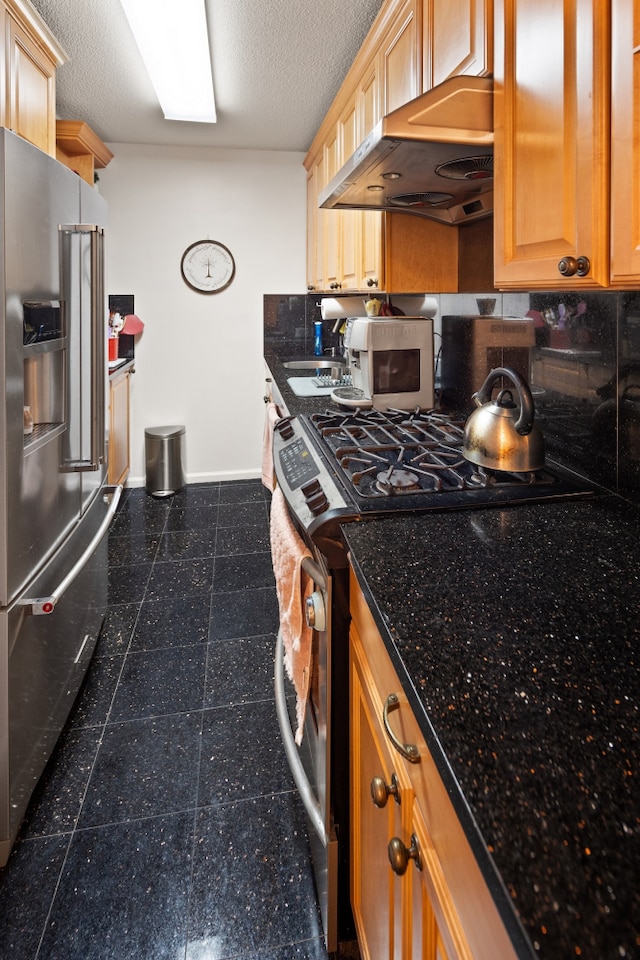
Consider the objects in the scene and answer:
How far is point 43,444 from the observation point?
4.92 feet

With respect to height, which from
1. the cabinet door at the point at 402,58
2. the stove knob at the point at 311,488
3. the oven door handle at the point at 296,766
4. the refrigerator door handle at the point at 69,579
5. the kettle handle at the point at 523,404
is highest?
the cabinet door at the point at 402,58

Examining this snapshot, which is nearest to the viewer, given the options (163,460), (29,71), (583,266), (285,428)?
(583,266)

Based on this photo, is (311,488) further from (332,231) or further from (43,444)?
(332,231)

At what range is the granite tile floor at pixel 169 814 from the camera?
1197 mm

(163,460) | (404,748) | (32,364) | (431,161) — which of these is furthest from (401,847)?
(163,460)

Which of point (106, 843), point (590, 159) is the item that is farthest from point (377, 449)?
point (106, 843)

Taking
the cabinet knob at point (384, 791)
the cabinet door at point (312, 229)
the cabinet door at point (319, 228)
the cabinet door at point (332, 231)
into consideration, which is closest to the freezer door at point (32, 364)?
the cabinet knob at point (384, 791)

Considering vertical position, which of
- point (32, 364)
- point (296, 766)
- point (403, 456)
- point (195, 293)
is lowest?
point (296, 766)

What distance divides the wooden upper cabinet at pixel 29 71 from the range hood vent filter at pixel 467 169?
5.07 ft

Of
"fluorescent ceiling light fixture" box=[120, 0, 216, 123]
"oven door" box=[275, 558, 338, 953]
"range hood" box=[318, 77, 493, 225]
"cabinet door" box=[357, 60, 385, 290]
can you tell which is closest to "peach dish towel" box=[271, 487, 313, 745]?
"oven door" box=[275, 558, 338, 953]

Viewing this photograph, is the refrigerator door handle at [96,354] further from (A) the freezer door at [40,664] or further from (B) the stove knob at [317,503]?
(B) the stove knob at [317,503]

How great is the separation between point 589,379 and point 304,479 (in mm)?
712

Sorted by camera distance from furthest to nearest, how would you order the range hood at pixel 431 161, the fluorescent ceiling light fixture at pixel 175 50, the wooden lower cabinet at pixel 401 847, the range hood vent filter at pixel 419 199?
the fluorescent ceiling light fixture at pixel 175 50
the range hood vent filter at pixel 419 199
the range hood at pixel 431 161
the wooden lower cabinet at pixel 401 847

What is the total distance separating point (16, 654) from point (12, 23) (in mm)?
2176
